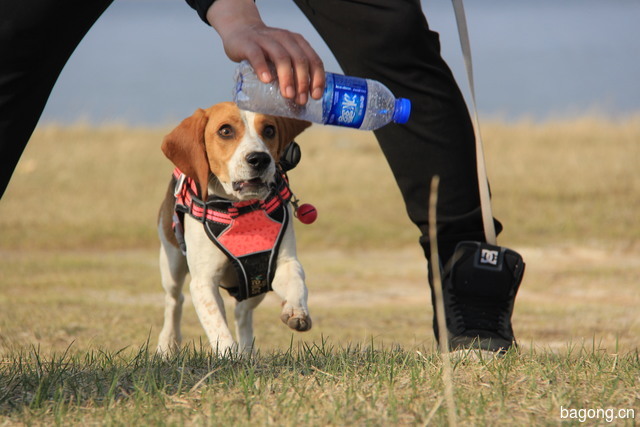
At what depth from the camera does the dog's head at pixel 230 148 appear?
400 cm

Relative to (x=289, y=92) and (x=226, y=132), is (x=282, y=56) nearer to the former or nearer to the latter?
(x=289, y=92)

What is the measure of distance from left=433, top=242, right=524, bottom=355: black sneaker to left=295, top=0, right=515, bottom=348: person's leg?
0.03 ft

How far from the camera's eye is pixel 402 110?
334 cm

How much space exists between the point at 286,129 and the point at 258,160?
1.12 feet

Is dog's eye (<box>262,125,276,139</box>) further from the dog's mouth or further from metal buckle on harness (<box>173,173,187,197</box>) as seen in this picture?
metal buckle on harness (<box>173,173,187,197</box>)

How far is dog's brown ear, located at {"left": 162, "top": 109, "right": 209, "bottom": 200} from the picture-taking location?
4.12 m

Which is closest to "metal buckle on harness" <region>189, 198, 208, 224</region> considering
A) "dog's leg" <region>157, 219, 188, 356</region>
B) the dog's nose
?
the dog's nose

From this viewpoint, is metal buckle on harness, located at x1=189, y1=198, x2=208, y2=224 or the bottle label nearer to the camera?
the bottle label

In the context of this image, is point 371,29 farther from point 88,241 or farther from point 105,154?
point 105,154

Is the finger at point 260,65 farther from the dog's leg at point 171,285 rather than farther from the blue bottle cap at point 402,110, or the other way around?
the dog's leg at point 171,285

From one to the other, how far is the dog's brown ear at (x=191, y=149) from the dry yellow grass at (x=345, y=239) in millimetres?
841

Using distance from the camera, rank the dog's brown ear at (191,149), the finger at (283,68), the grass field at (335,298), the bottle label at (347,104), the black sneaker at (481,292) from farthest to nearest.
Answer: the dog's brown ear at (191,149) < the black sneaker at (481,292) < the bottle label at (347,104) < the grass field at (335,298) < the finger at (283,68)

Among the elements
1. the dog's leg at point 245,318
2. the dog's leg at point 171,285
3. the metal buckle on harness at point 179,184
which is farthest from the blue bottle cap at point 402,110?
the dog's leg at point 171,285

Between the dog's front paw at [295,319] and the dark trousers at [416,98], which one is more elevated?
the dark trousers at [416,98]
